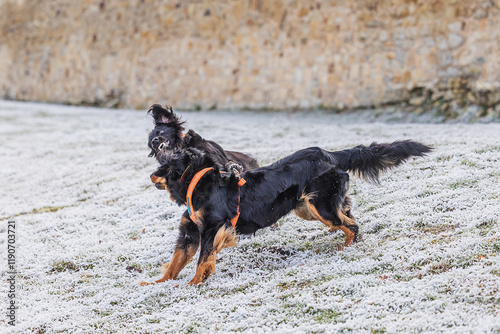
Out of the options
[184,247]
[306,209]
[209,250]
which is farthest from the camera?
[306,209]

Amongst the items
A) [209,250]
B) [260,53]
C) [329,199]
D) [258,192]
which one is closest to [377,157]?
[329,199]

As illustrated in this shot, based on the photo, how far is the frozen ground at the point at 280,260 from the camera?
10.0 ft

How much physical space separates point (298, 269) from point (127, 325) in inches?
52.7

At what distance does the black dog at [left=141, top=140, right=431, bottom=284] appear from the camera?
3938mm

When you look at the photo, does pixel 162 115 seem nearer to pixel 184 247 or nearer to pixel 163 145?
pixel 163 145

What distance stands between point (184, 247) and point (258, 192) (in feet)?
2.50

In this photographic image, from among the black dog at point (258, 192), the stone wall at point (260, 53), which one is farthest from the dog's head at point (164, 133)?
the stone wall at point (260, 53)

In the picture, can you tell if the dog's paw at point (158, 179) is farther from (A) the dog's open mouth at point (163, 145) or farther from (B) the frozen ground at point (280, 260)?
(B) the frozen ground at point (280, 260)

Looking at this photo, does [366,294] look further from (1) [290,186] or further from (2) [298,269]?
(1) [290,186]

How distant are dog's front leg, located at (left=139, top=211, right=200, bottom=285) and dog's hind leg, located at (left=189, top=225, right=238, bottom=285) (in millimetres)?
155

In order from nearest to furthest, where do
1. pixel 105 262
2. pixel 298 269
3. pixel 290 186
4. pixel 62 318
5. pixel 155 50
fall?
pixel 62 318 < pixel 298 269 < pixel 290 186 < pixel 105 262 < pixel 155 50

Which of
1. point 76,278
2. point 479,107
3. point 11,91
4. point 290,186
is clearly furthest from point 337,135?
point 11,91

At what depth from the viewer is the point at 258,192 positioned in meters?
4.12

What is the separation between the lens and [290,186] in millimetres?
4137
